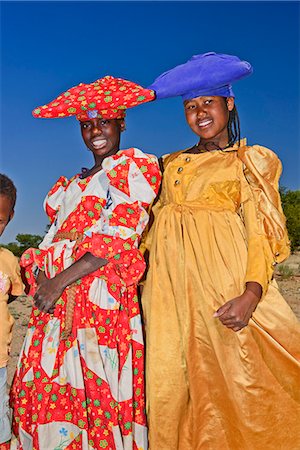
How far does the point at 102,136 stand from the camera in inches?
128

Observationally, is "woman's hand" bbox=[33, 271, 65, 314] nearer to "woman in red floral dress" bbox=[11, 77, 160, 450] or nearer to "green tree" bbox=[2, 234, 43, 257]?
"woman in red floral dress" bbox=[11, 77, 160, 450]

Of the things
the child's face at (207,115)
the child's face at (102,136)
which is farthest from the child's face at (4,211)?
the child's face at (207,115)

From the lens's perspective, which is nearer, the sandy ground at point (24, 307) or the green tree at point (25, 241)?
the sandy ground at point (24, 307)

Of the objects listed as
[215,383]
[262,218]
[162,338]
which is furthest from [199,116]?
[215,383]

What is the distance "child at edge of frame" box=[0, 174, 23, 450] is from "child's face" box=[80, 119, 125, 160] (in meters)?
0.49

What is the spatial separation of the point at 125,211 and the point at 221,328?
0.75m

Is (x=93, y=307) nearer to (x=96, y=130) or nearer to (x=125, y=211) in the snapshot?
(x=125, y=211)

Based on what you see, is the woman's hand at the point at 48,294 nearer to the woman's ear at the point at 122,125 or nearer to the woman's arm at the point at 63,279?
the woman's arm at the point at 63,279

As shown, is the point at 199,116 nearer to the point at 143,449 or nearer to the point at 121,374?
the point at 121,374

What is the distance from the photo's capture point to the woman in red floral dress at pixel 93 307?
10.0ft

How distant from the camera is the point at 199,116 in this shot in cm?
335

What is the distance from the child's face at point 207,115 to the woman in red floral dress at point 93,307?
252 millimetres

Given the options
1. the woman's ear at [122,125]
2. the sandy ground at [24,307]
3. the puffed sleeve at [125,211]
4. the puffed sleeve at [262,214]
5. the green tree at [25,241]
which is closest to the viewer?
the puffed sleeve at [125,211]

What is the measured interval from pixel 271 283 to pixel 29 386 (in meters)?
1.32
